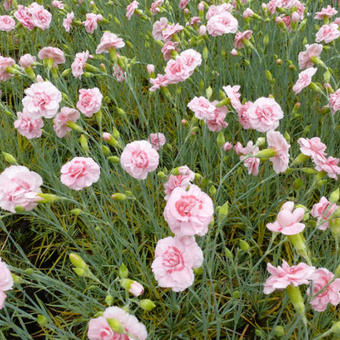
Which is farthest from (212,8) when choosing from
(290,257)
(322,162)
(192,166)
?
(290,257)

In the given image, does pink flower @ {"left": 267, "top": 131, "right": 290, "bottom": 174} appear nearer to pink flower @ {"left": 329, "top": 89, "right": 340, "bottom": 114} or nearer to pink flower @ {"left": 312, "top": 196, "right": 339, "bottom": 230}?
pink flower @ {"left": 312, "top": 196, "right": 339, "bottom": 230}

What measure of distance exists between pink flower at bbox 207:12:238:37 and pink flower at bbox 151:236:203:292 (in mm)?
1230

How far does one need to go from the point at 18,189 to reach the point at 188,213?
56 cm

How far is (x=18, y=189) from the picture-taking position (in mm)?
1076

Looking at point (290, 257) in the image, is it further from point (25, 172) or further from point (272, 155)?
point (25, 172)

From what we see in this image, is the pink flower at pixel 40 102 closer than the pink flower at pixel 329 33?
Yes

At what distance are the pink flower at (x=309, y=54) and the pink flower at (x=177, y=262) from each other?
118 cm

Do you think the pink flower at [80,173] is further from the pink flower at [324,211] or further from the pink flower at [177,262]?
the pink flower at [324,211]

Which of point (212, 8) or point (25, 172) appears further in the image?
point (212, 8)

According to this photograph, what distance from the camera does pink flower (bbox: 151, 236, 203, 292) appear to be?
82 centimetres

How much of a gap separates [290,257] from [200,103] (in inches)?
29.6

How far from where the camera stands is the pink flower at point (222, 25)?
1.73 meters

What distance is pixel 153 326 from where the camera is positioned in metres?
1.31

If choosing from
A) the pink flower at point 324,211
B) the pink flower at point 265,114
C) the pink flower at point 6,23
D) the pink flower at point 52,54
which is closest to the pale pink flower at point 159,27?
the pink flower at point 52,54
